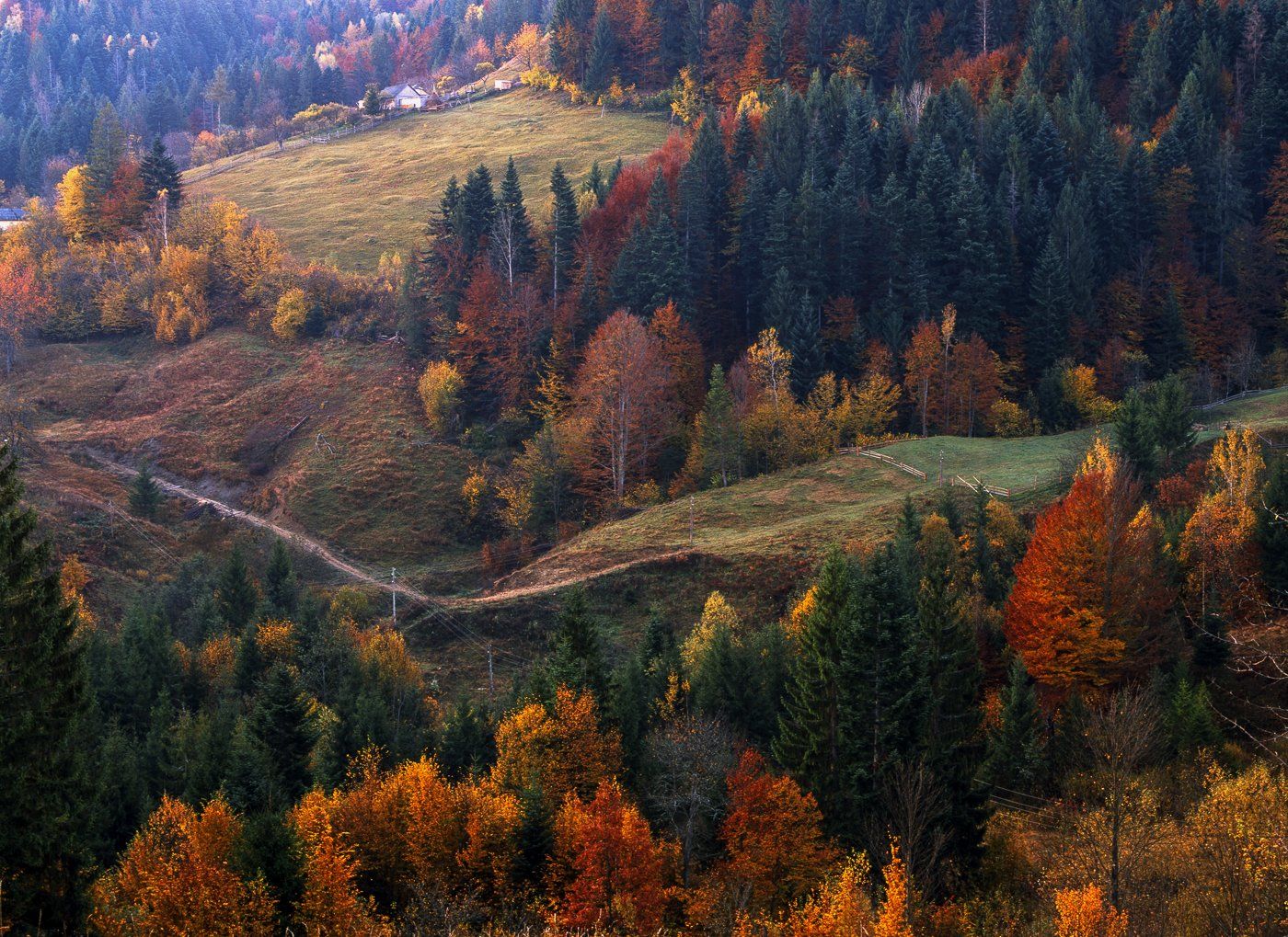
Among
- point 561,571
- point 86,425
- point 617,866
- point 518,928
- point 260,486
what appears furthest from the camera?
point 86,425

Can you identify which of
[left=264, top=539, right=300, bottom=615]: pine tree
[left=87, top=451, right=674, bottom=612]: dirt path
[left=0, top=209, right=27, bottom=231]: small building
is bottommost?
[left=87, top=451, right=674, bottom=612]: dirt path

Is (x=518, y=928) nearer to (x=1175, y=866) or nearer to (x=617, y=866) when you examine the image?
(x=617, y=866)

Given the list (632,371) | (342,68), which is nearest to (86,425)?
(632,371)

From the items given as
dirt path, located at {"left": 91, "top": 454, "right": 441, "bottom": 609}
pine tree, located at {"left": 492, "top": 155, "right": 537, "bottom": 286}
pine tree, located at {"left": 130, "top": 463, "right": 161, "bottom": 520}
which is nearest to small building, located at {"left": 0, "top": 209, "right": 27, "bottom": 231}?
dirt path, located at {"left": 91, "top": 454, "right": 441, "bottom": 609}

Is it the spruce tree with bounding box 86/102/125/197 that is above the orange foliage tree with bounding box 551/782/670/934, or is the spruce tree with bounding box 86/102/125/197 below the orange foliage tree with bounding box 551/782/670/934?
above

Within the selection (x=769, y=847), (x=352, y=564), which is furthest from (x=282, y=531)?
(x=769, y=847)

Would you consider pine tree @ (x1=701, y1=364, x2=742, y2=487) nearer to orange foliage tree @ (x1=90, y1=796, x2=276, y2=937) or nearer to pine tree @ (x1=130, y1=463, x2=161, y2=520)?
pine tree @ (x1=130, y1=463, x2=161, y2=520)

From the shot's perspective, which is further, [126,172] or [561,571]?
[126,172]
